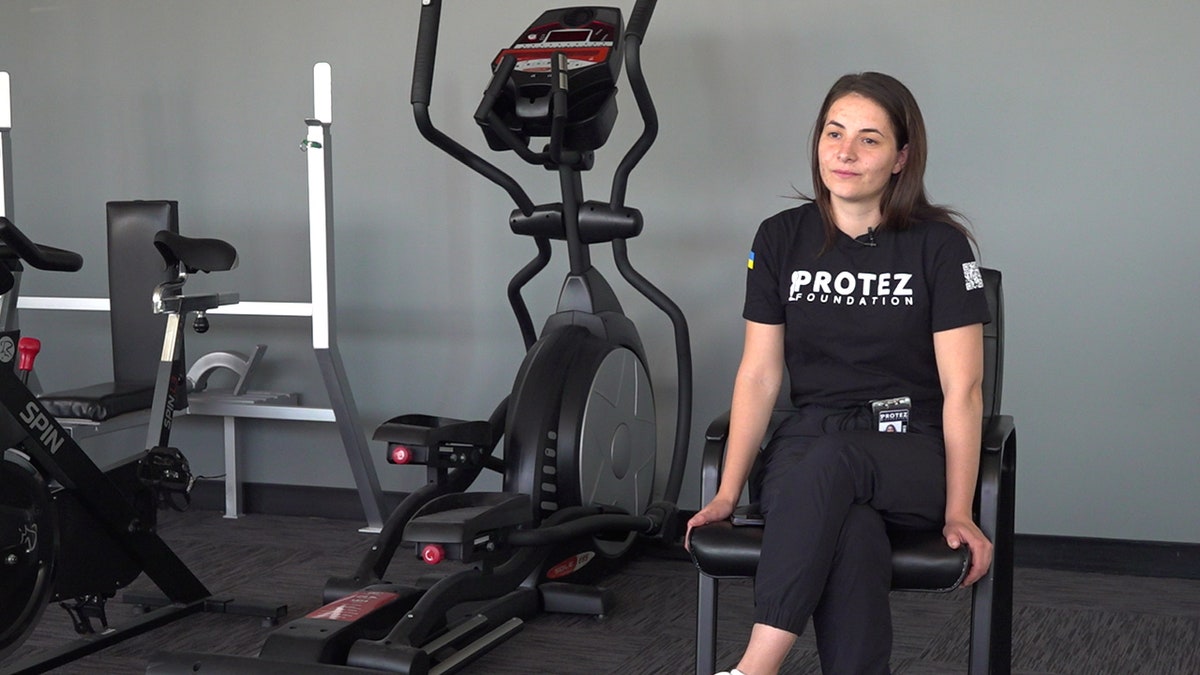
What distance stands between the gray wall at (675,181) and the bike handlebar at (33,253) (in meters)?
1.49

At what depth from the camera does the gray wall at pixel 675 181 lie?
11.6 ft

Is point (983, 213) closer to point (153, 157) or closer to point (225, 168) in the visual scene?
point (225, 168)

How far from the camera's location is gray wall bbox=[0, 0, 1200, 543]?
3.52 meters

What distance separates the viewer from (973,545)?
2.00 metres

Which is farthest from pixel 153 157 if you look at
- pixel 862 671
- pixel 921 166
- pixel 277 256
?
pixel 862 671

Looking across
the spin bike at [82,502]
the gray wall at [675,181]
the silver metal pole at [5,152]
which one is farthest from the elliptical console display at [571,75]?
the silver metal pole at [5,152]

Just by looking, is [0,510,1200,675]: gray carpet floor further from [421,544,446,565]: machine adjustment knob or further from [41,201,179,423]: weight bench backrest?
[41,201,179,423]: weight bench backrest

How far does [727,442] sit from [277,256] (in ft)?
8.16

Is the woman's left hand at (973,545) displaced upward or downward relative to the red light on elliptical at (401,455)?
upward

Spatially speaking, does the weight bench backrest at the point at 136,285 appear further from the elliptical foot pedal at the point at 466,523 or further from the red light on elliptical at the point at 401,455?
the elliptical foot pedal at the point at 466,523

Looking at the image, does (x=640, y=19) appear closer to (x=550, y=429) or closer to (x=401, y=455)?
(x=550, y=429)

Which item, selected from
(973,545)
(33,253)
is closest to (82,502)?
(33,253)

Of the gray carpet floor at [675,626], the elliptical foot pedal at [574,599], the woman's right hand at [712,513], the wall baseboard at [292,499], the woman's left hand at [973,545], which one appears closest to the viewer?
the woman's left hand at [973,545]

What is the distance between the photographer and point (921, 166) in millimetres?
2277
